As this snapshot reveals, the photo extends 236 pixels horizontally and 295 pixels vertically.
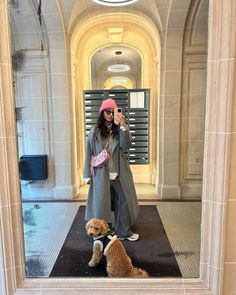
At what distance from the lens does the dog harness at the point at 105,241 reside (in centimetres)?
104

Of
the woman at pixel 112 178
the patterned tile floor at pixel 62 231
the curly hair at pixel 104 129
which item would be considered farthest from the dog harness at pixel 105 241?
the curly hair at pixel 104 129

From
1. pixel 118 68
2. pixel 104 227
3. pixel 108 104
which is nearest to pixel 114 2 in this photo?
pixel 118 68

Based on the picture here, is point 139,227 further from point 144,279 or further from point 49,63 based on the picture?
point 49,63

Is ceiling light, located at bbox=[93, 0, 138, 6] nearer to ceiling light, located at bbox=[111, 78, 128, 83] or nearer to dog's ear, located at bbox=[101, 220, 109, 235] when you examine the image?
ceiling light, located at bbox=[111, 78, 128, 83]

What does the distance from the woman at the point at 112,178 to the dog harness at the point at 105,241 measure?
118mm

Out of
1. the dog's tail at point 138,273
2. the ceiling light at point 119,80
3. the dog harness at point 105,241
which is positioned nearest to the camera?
the dog's tail at point 138,273

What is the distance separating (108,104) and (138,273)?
0.84 metres

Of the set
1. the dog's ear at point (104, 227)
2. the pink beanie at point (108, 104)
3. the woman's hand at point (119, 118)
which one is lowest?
the dog's ear at point (104, 227)

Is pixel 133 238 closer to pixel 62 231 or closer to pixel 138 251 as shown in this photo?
pixel 138 251

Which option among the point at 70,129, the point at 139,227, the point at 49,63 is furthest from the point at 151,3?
the point at 139,227

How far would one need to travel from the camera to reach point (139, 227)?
1.29 m

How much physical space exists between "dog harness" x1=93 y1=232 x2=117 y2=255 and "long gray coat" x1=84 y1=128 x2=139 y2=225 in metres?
0.12

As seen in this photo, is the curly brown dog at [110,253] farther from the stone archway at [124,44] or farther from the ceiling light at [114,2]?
the ceiling light at [114,2]

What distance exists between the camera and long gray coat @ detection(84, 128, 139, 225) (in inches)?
47.1
